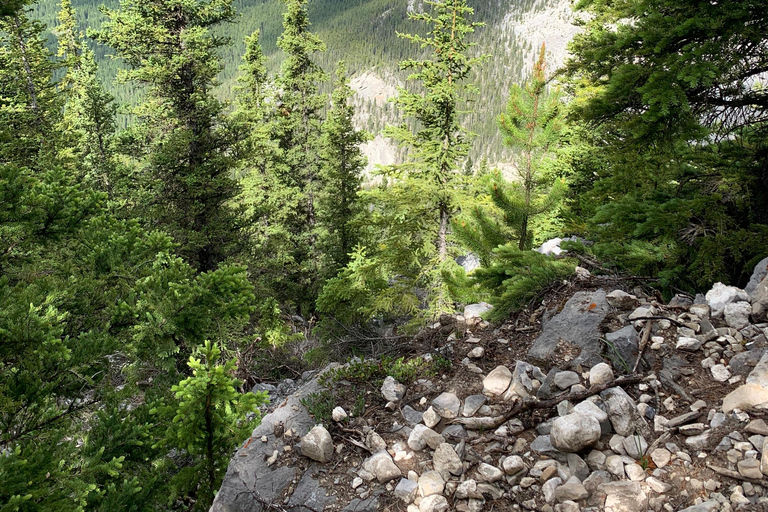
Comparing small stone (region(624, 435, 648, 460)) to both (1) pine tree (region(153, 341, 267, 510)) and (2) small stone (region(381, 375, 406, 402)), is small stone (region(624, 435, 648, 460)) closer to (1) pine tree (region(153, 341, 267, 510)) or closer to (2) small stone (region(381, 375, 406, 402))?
(2) small stone (region(381, 375, 406, 402))

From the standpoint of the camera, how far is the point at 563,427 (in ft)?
9.25

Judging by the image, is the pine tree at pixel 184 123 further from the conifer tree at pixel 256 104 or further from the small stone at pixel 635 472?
the small stone at pixel 635 472

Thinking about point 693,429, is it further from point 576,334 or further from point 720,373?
point 576,334

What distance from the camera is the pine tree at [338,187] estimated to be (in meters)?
18.6

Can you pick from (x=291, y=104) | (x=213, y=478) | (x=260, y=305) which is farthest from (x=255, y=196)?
(x=213, y=478)

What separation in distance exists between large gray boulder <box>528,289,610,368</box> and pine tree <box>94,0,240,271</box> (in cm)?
1043

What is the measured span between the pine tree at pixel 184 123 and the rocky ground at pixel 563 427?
991cm

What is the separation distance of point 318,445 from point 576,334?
8.29 feet

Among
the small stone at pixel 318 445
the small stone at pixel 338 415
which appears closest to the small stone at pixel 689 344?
the small stone at pixel 338 415

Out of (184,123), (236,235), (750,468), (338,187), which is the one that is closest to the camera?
(750,468)

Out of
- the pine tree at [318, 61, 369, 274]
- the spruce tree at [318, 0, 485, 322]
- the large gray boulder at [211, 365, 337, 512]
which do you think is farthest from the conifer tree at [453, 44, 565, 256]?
the pine tree at [318, 61, 369, 274]

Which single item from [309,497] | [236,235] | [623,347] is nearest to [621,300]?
[623,347]

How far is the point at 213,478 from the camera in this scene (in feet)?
13.5

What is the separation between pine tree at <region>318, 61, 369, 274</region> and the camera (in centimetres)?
1864
